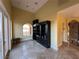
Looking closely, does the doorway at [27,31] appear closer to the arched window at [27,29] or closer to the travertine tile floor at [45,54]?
the arched window at [27,29]

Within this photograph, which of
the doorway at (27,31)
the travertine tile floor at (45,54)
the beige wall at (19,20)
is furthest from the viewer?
the doorway at (27,31)

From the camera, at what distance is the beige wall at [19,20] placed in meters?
8.26

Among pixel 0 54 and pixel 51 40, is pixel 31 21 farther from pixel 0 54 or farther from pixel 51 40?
pixel 0 54

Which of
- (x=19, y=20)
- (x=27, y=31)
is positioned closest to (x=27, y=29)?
(x=27, y=31)

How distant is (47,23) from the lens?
544 cm

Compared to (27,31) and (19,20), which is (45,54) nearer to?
(27,31)

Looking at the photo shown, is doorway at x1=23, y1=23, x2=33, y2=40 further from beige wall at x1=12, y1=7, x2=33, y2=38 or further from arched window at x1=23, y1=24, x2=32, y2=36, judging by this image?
beige wall at x1=12, y1=7, x2=33, y2=38

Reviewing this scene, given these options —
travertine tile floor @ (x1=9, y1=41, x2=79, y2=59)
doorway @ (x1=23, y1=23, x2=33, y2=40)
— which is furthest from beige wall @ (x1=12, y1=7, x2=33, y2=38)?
travertine tile floor @ (x1=9, y1=41, x2=79, y2=59)

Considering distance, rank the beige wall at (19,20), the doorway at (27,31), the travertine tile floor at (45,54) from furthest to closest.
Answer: the doorway at (27,31), the beige wall at (19,20), the travertine tile floor at (45,54)

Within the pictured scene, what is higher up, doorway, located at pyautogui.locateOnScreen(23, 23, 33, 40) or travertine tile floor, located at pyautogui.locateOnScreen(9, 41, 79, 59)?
doorway, located at pyautogui.locateOnScreen(23, 23, 33, 40)

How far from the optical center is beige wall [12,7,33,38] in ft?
27.1

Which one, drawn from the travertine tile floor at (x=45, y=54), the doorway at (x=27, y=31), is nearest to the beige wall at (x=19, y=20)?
the doorway at (x=27, y=31)

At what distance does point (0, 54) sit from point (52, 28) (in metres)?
3.37

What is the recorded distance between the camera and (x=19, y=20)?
848cm
